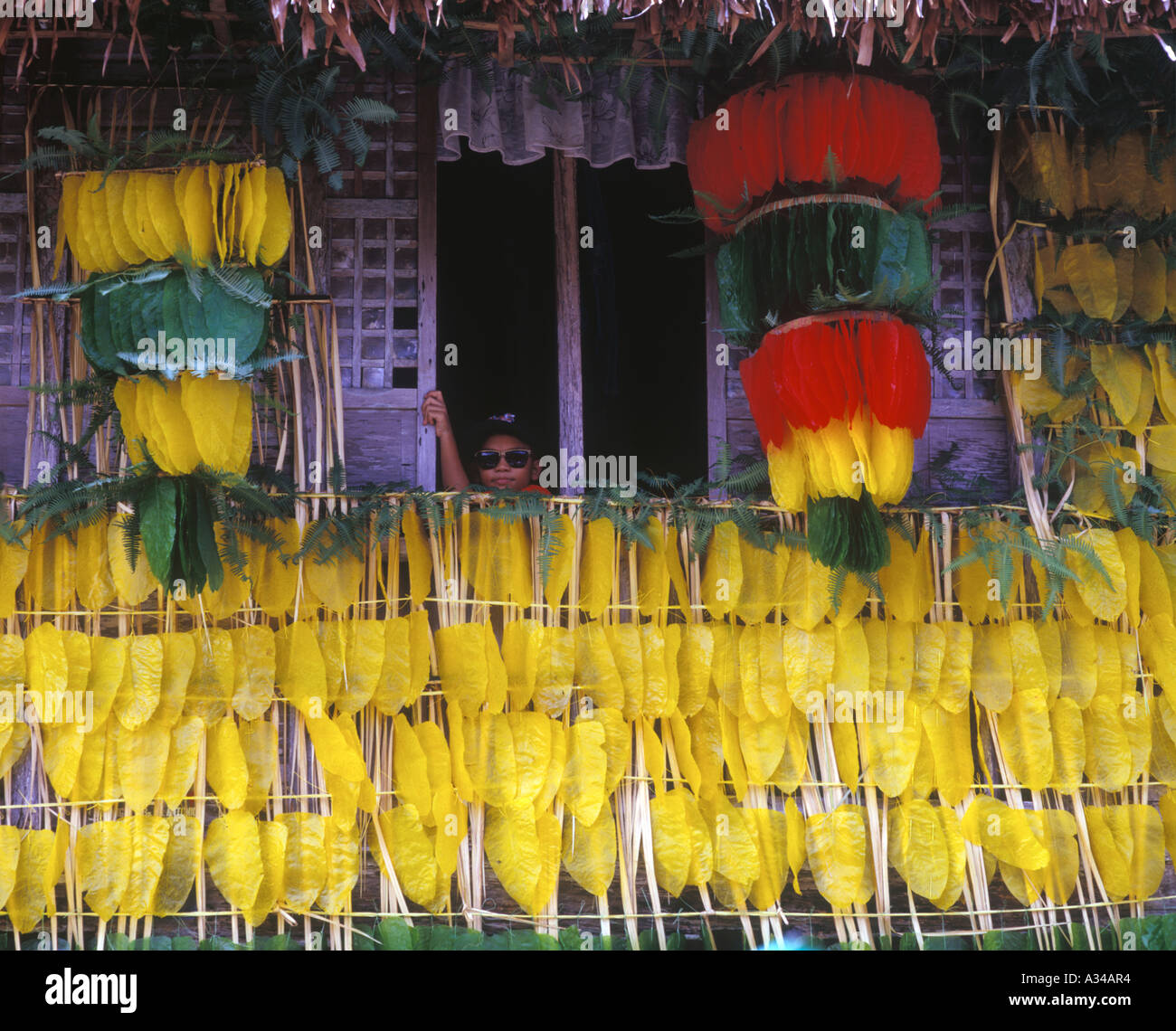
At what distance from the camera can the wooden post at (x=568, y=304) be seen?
361cm

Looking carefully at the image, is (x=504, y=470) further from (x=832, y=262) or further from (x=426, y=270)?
(x=832, y=262)

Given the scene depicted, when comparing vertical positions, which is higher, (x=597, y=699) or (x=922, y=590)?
(x=922, y=590)

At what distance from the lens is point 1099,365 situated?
137 inches

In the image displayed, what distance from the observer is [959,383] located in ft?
12.2

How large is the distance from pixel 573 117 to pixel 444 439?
40.7 inches

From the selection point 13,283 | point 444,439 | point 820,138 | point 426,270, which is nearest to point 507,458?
point 444,439

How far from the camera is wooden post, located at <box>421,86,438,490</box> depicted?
3.56m

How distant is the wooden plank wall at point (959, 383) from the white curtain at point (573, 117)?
44 centimetres

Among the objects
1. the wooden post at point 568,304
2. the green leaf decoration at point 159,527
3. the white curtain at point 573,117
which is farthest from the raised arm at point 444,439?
the green leaf decoration at point 159,527

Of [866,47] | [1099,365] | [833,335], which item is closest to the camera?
[866,47]

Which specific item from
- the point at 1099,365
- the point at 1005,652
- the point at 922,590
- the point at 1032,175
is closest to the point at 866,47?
the point at 1032,175
